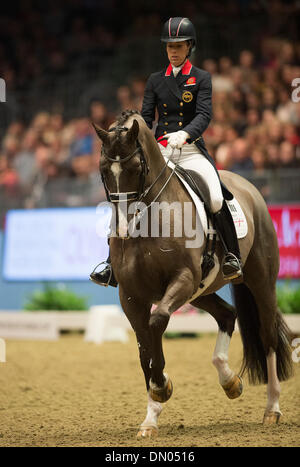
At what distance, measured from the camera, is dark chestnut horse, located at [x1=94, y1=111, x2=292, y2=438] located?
477cm

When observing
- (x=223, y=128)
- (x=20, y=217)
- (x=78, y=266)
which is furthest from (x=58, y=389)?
(x=223, y=128)

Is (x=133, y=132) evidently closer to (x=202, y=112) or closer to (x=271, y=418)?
(x=202, y=112)

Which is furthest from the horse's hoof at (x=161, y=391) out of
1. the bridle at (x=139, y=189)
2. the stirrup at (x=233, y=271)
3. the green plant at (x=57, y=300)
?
the green plant at (x=57, y=300)

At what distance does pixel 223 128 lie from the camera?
12805 mm

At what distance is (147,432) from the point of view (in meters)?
5.03

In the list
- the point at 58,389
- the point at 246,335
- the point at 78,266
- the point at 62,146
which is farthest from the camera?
the point at 62,146

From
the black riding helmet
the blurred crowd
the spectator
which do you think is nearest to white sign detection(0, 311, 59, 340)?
the blurred crowd

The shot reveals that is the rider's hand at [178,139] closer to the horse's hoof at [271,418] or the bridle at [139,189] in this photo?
the bridle at [139,189]

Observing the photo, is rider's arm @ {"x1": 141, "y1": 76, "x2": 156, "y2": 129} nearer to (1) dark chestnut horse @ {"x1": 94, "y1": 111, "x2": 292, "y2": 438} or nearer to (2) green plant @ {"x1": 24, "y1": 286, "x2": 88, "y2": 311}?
(1) dark chestnut horse @ {"x1": 94, "y1": 111, "x2": 292, "y2": 438}

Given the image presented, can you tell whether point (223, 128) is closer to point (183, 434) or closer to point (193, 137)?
point (193, 137)

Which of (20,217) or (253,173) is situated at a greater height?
(253,173)

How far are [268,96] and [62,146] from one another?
194 inches

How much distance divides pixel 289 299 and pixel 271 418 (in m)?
5.40

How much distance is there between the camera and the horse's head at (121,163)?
15.4 feet
